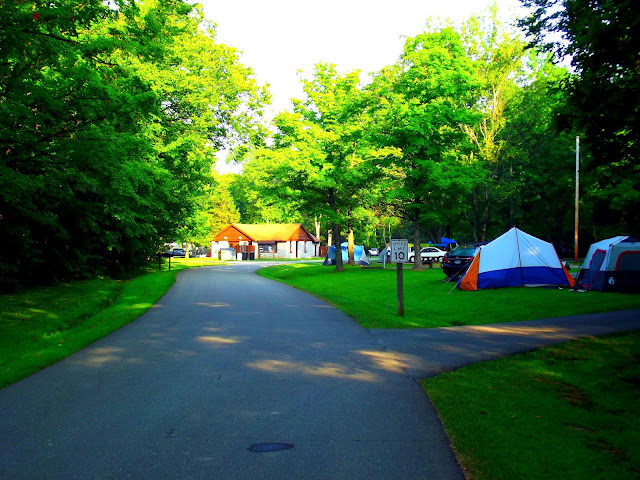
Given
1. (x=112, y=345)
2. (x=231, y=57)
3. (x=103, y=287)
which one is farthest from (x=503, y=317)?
(x=231, y=57)

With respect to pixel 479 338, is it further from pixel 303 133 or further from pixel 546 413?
pixel 303 133

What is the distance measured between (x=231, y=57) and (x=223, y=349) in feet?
102

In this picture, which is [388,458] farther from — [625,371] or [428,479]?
[625,371]

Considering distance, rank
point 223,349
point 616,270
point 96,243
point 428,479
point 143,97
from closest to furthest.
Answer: point 428,479 < point 223,349 < point 143,97 < point 616,270 < point 96,243

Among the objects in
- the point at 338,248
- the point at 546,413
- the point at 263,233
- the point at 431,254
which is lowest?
the point at 546,413

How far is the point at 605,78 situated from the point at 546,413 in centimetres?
539

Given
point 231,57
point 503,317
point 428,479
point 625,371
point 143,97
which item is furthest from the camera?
point 231,57

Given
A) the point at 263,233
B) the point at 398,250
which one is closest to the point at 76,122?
the point at 398,250

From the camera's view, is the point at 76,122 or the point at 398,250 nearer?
the point at 398,250

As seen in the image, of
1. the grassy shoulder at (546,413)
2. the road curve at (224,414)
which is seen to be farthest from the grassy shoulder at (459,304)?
the grassy shoulder at (546,413)

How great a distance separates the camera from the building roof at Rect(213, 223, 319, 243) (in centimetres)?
8206

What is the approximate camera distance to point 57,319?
48.1ft

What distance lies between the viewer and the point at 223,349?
9.70m

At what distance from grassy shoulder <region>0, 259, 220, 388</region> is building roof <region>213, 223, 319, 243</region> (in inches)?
2228
